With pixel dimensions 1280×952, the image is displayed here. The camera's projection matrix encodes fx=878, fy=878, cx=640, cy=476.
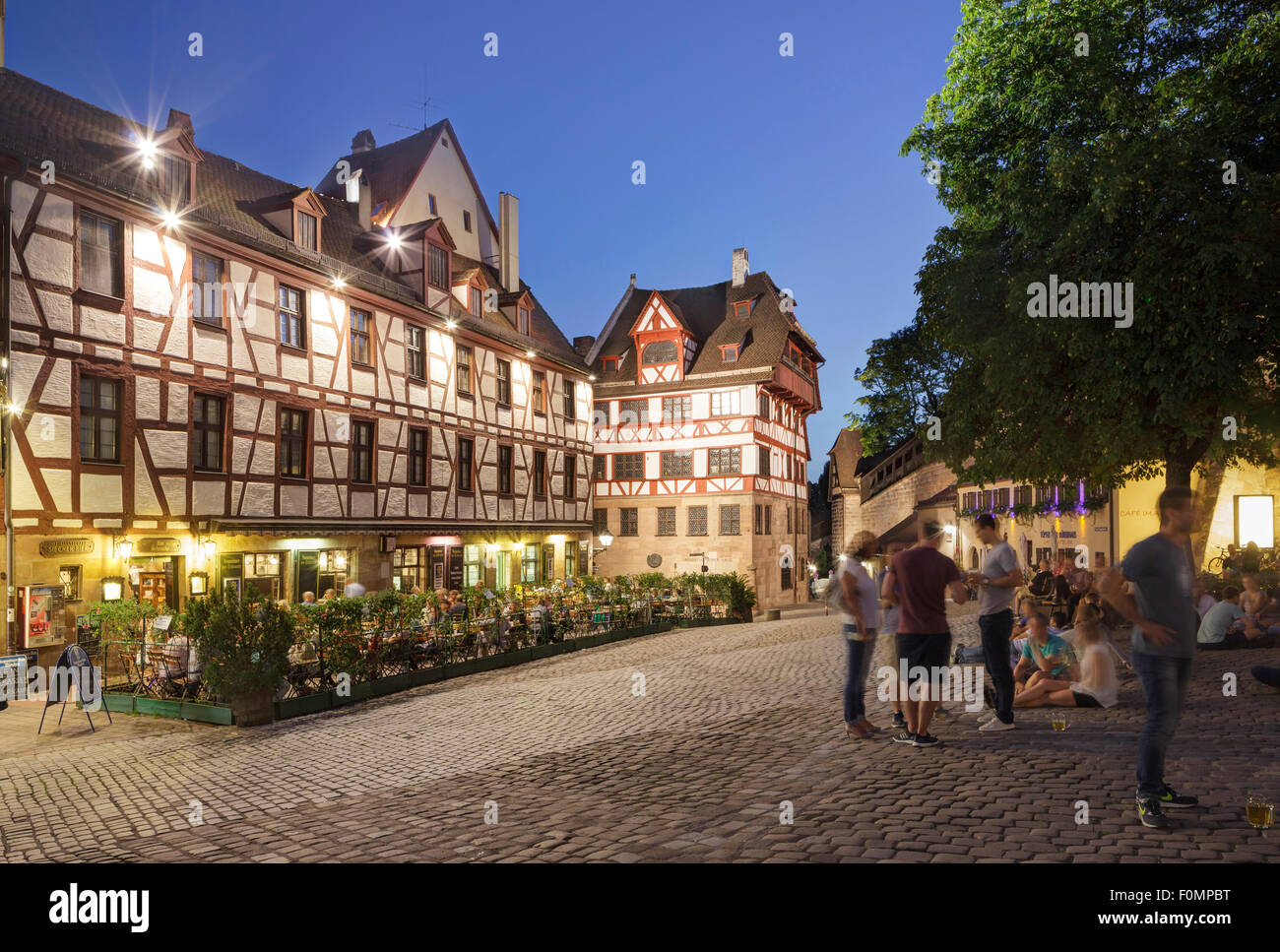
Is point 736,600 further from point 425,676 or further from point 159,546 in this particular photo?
point 159,546

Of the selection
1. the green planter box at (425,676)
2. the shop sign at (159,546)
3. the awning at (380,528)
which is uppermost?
the awning at (380,528)

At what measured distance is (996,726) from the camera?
8.19 metres

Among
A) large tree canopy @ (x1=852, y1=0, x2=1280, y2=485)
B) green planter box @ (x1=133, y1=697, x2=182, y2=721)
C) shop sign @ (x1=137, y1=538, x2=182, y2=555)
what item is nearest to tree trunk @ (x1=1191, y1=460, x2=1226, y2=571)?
large tree canopy @ (x1=852, y1=0, x2=1280, y2=485)

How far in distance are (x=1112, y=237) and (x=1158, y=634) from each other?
28.3ft

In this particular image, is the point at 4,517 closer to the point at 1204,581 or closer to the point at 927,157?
the point at 927,157

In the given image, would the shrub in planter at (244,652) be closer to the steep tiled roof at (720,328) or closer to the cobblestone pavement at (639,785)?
the cobblestone pavement at (639,785)

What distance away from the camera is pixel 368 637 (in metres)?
13.8

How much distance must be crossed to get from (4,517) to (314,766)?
972 centimetres

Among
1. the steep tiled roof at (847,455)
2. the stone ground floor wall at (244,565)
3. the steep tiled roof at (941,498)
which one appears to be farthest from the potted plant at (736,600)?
the steep tiled roof at (847,455)

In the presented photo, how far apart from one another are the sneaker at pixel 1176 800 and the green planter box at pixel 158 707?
36.8ft

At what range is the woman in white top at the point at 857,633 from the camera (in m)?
7.97

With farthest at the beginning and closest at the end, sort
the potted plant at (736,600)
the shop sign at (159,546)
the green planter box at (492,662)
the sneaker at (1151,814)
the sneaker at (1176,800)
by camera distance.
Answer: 1. the potted plant at (736,600)
2. the shop sign at (159,546)
3. the green planter box at (492,662)
4. the sneaker at (1176,800)
5. the sneaker at (1151,814)

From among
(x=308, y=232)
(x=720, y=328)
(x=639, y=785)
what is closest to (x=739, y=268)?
(x=720, y=328)
